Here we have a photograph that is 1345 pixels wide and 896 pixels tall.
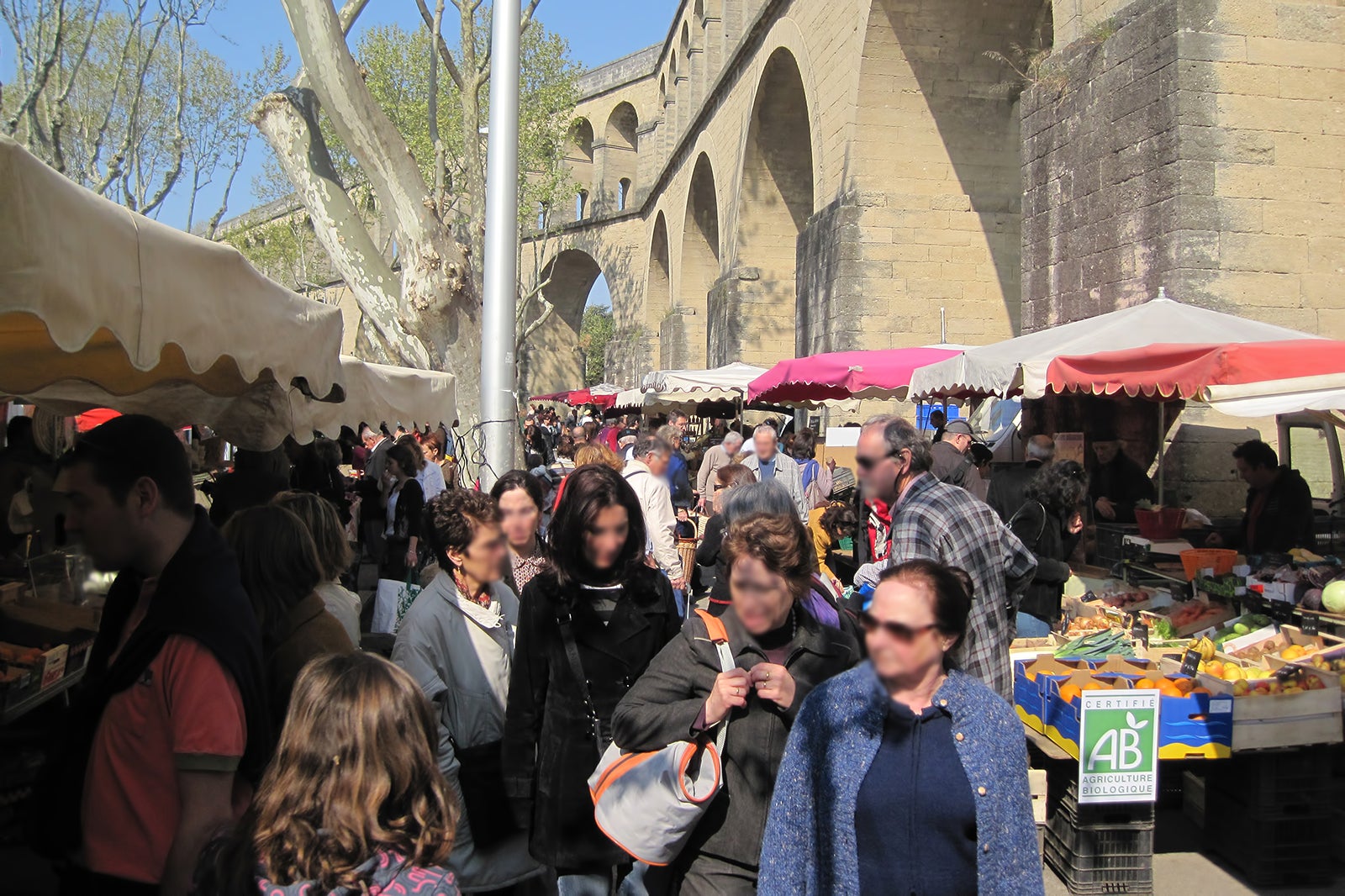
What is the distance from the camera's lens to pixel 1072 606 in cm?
584

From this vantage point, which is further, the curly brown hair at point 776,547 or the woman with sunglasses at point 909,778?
the curly brown hair at point 776,547

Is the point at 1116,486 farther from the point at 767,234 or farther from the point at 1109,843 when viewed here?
the point at 767,234

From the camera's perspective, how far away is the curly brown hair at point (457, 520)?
117 inches

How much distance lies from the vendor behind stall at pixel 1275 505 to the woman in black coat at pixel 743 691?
4945 mm

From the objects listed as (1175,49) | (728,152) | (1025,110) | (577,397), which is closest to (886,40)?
(1025,110)

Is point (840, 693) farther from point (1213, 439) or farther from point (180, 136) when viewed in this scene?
point (180, 136)

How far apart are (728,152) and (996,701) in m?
24.2

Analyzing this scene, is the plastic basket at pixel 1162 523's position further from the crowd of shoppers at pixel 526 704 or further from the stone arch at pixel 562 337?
the stone arch at pixel 562 337

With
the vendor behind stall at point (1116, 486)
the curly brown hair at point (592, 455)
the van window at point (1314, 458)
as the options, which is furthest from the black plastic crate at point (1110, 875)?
the van window at point (1314, 458)

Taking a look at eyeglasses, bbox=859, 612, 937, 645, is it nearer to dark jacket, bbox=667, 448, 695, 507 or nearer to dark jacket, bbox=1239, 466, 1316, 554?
dark jacket, bbox=1239, 466, 1316, 554

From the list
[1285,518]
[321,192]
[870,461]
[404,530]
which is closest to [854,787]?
[870,461]

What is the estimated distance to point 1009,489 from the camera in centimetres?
589

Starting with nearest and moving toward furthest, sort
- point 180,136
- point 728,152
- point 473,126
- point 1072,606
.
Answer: point 1072,606 < point 473,126 < point 180,136 < point 728,152

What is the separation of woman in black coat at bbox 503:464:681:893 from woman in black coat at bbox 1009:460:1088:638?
9.27 ft
